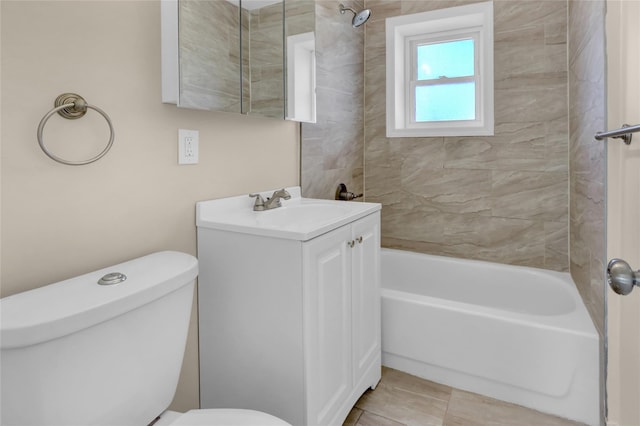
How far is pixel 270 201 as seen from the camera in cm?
173

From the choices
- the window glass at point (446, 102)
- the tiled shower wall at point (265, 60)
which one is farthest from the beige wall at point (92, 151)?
the window glass at point (446, 102)

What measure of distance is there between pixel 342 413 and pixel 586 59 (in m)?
1.92

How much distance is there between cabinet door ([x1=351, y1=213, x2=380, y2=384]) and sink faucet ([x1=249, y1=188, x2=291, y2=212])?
411mm

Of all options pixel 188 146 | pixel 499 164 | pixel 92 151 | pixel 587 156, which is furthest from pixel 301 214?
pixel 499 164

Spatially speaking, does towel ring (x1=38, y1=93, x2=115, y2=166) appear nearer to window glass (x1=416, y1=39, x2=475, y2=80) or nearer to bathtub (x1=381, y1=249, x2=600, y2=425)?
bathtub (x1=381, y1=249, x2=600, y2=425)

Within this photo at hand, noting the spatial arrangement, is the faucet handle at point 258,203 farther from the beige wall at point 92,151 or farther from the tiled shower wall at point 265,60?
the tiled shower wall at point 265,60

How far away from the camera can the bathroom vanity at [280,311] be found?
1260 millimetres

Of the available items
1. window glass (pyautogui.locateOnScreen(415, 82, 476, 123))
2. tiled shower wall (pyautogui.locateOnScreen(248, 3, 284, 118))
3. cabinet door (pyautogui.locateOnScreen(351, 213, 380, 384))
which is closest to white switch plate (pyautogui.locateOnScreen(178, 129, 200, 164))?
tiled shower wall (pyautogui.locateOnScreen(248, 3, 284, 118))

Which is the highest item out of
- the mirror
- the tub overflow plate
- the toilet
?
the mirror

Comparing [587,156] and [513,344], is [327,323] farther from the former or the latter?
[587,156]

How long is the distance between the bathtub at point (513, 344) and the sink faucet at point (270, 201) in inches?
30.7

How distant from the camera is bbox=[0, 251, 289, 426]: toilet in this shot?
0.74m

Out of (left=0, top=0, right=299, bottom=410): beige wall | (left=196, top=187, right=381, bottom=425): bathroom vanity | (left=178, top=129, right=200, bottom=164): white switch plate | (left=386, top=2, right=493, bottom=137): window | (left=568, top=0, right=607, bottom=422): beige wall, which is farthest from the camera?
(left=386, top=2, right=493, bottom=137): window

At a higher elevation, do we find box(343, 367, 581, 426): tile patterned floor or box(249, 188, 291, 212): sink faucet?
box(249, 188, 291, 212): sink faucet
